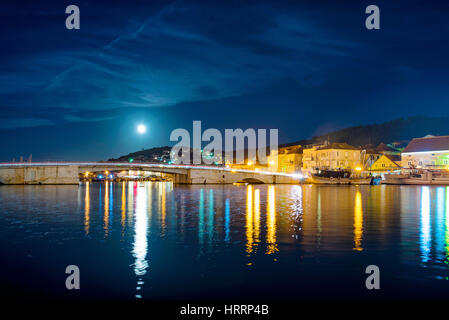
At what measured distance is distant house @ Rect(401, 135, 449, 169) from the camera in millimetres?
108812

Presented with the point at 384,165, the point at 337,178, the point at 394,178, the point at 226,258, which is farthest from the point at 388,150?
the point at 226,258

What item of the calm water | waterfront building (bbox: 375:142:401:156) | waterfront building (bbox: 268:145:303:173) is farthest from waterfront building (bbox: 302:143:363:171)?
the calm water

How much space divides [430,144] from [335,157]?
26.2 m

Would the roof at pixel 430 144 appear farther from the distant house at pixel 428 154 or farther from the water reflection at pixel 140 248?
the water reflection at pixel 140 248

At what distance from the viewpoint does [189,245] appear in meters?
16.1

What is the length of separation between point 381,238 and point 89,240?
41.0ft

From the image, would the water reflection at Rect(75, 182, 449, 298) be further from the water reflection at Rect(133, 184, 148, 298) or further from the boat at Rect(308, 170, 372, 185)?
the boat at Rect(308, 170, 372, 185)

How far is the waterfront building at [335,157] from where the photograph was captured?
381 feet

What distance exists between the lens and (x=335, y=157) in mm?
116062

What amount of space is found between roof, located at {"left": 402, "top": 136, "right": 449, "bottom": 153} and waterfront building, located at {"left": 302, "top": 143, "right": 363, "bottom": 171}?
15.2 m

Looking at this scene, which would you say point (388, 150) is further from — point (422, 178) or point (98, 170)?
point (98, 170)

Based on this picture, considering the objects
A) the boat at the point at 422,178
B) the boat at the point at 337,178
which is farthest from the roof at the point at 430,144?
the boat at the point at 337,178

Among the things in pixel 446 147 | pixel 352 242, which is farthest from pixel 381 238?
pixel 446 147
